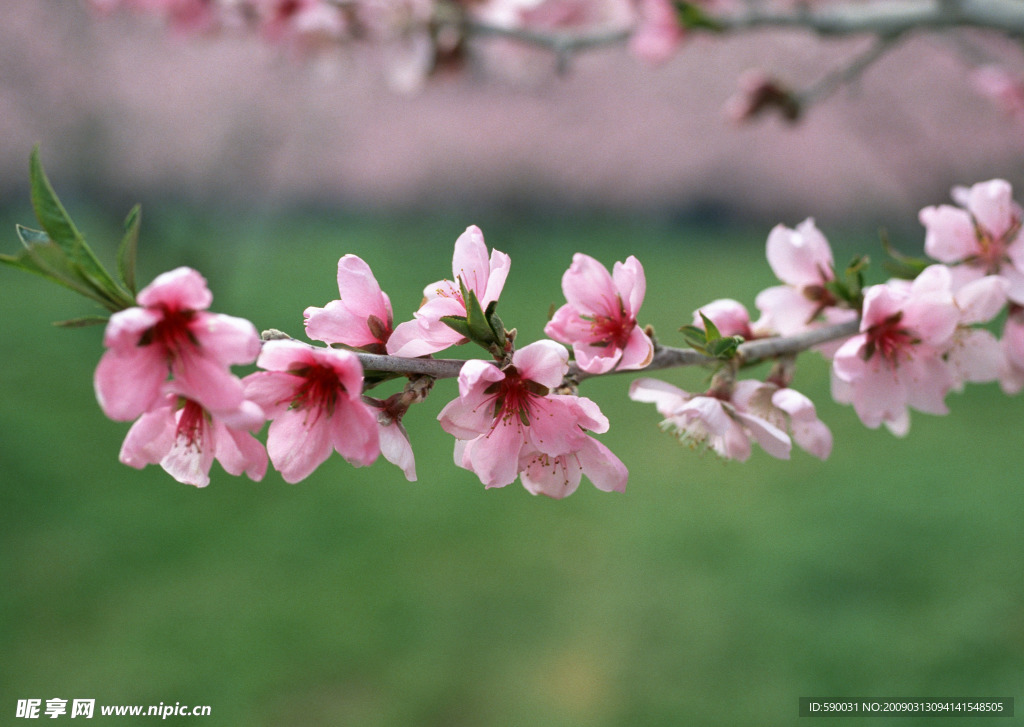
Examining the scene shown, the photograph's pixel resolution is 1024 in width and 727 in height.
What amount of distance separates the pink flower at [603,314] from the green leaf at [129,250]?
0.24 m

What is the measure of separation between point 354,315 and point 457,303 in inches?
2.5

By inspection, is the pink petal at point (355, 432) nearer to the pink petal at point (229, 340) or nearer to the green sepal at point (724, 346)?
the pink petal at point (229, 340)

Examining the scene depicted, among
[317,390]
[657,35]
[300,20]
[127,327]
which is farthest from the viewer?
[657,35]

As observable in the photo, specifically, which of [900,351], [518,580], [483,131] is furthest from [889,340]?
[483,131]

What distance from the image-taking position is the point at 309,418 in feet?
1.55

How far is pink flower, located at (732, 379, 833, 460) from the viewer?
0.53m

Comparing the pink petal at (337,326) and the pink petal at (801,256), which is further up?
the pink petal at (801,256)

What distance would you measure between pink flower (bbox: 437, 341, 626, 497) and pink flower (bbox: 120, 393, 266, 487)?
4.5 inches

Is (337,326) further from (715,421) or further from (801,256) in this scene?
(801,256)

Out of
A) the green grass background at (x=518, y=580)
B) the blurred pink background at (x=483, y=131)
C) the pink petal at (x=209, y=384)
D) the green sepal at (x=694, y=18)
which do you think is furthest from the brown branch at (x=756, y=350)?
the blurred pink background at (x=483, y=131)

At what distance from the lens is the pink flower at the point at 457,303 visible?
458mm

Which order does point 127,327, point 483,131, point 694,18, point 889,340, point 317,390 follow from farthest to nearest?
1. point 483,131
2. point 694,18
3. point 889,340
4. point 317,390
5. point 127,327

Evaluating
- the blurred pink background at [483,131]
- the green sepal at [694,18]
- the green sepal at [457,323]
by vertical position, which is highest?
the blurred pink background at [483,131]

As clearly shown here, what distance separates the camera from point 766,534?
2041 millimetres
